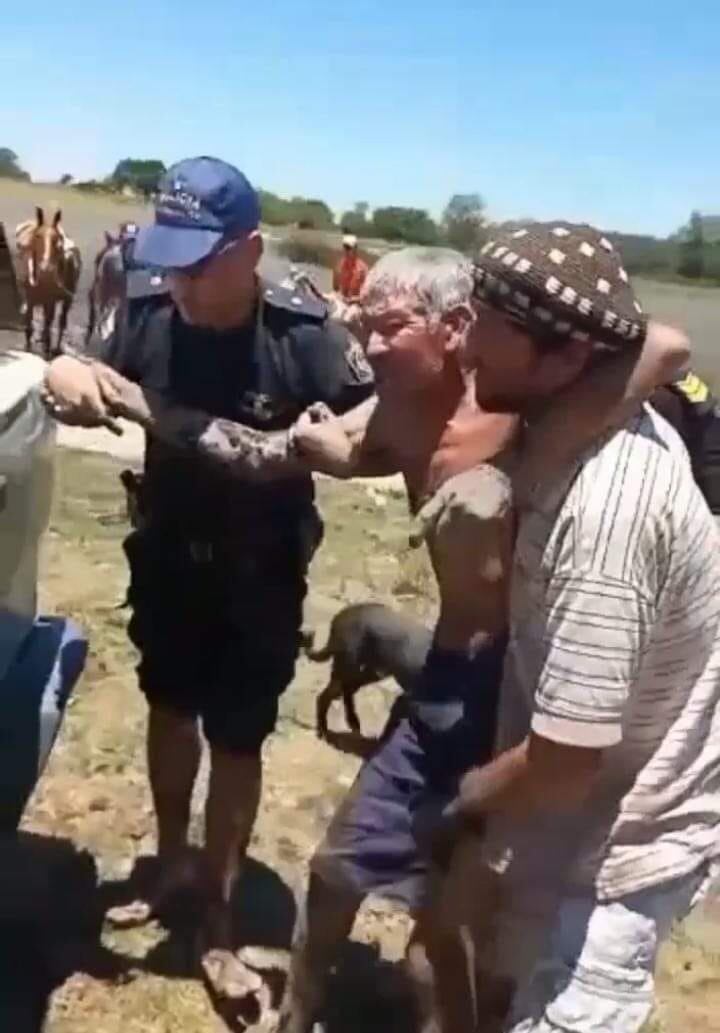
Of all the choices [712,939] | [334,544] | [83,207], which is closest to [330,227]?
[83,207]

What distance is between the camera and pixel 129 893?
14.3 ft

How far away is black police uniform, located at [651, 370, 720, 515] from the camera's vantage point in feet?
15.4

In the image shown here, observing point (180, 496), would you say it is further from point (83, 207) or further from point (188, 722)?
point (83, 207)

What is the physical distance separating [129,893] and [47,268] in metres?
15.2

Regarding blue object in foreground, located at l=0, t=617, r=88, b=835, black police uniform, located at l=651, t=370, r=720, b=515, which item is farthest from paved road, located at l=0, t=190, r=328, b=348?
blue object in foreground, located at l=0, t=617, r=88, b=835

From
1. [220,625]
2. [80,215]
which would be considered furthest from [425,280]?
[80,215]

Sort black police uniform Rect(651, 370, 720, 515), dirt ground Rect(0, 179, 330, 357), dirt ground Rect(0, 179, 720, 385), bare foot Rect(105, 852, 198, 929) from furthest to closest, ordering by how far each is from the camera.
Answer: dirt ground Rect(0, 179, 720, 385)
dirt ground Rect(0, 179, 330, 357)
black police uniform Rect(651, 370, 720, 515)
bare foot Rect(105, 852, 198, 929)

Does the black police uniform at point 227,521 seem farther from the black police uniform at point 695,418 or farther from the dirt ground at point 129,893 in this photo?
the black police uniform at point 695,418

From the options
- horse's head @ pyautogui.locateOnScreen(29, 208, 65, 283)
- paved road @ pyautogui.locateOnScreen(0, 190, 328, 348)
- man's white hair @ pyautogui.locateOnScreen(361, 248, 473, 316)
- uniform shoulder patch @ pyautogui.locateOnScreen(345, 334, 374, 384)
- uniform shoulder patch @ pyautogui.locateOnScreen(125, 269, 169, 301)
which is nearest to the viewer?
man's white hair @ pyautogui.locateOnScreen(361, 248, 473, 316)

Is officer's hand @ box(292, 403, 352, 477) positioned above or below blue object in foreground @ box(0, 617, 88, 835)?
above

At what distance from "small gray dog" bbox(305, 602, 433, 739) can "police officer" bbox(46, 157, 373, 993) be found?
0.68 metres

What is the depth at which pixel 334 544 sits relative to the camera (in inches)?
347

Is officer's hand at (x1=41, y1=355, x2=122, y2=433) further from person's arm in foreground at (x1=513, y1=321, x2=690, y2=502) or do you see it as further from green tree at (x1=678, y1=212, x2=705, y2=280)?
green tree at (x1=678, y1=212, x2=705, y2=280)

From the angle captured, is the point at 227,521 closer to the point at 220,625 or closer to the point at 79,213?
the point at 220,625
